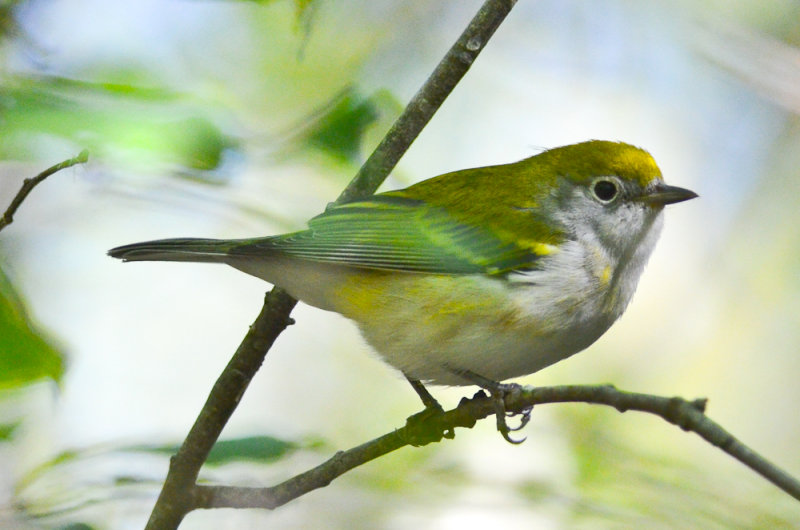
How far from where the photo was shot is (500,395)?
314 centimetres

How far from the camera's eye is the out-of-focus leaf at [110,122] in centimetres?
230

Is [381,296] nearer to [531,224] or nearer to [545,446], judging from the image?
[531,224]

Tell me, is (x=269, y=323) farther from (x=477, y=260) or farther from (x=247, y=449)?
(x=477, y=260)

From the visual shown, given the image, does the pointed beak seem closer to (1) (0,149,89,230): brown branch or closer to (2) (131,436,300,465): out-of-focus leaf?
(2) (131,436,300,465): out-of-focus leaf

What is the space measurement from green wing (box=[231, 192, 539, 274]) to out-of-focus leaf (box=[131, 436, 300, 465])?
36.0 inches

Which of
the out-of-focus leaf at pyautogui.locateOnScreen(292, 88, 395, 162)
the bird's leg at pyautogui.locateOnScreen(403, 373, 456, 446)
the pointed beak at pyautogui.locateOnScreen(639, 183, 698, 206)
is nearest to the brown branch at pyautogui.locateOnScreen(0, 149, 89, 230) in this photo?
the out-of-focus leaf at pyautogui.locateOnScreen(292, 88, 395, 162)

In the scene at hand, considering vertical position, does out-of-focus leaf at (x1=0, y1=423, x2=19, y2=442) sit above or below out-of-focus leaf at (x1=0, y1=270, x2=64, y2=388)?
below

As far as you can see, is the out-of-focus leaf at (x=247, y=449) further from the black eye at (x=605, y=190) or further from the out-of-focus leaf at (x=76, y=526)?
the black eye at (x=605, y=190)

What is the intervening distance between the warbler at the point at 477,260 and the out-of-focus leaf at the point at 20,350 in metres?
0.88

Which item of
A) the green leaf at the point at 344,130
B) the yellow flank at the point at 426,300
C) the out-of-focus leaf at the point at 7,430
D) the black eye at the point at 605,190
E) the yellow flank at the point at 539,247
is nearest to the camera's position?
the out-of-focus leaf at the point at 7,430

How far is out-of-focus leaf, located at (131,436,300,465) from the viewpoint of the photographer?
246 centimetres

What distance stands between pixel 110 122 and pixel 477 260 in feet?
5.43

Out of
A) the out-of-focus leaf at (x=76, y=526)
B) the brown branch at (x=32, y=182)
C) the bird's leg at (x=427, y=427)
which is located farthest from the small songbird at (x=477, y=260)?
the out-of-focus leaf at (x=76, y=526)

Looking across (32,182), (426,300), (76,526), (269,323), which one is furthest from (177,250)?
(76,526)
